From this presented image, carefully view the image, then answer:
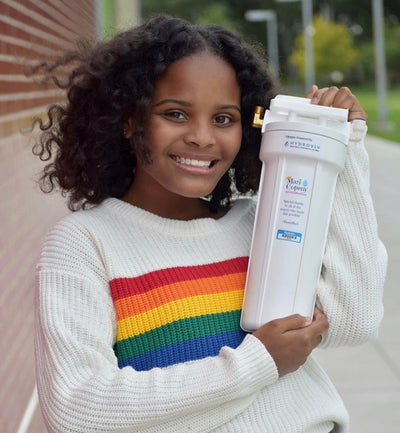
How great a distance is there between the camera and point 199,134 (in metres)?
1.77

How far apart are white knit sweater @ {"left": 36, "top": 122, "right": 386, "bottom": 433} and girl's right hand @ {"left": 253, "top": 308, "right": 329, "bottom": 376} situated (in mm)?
22

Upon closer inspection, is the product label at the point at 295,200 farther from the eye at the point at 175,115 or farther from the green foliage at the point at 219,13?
the green foliage at the point at 219,13

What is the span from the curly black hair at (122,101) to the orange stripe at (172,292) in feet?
0.96

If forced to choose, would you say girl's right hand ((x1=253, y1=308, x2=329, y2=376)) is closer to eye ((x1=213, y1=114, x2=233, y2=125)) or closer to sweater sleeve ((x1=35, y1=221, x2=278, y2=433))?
sweater sleeve ((x1=35, y1=221, x2=278, y2=433))

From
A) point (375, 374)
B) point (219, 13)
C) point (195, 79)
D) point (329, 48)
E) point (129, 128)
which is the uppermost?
point (195, 79)

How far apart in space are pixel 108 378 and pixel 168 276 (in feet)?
0.89

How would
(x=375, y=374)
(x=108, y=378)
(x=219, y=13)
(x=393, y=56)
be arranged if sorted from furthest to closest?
(x=393, y=56), (x=219, y=13), (x=375, y=374), (x=108, y=378)

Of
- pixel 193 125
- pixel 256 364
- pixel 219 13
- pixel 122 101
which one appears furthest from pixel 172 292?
pixel 219 13

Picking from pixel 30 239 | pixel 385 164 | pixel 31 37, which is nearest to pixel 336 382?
pixel 30 239

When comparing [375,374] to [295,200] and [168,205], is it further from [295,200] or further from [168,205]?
[295,200]

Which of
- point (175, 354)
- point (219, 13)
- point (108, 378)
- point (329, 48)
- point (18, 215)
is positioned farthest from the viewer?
point (219, 13)

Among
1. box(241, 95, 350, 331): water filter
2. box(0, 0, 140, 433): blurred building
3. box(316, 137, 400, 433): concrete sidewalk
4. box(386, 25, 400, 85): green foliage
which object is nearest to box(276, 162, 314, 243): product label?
box(241, 95, 350, 331): water filter

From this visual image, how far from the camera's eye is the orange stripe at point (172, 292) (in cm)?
169

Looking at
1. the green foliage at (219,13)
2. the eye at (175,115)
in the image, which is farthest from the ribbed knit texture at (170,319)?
the green foliage at (219,13)
